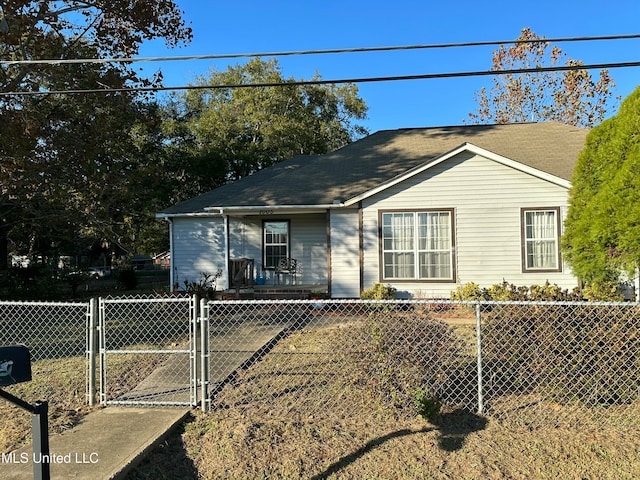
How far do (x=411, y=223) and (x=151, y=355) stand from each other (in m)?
7.08

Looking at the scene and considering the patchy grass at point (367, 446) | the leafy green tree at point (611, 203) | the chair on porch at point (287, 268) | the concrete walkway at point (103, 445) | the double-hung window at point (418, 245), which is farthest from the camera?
the chair on porch at point (287, 268)

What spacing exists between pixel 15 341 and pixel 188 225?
7.29 metres

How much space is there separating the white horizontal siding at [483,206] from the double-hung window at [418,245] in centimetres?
20

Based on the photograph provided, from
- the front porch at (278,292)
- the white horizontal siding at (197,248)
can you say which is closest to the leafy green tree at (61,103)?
the white horizontal siding at (197,248)

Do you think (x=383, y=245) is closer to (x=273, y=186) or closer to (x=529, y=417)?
(x=273, y=186)

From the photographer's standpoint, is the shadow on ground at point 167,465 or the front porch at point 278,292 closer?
the shadow on ground at point 167,465

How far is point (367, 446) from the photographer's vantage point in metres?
4.23

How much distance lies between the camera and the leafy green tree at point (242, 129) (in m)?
29.7

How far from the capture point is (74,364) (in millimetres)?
7227

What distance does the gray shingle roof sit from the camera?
1382cm

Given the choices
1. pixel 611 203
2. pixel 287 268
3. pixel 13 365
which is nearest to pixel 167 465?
pixel 13 365

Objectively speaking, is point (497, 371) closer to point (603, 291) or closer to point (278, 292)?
point (603, 291)

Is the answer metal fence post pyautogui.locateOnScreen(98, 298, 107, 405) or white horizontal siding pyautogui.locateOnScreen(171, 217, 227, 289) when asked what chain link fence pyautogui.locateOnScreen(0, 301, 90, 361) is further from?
white horizontal siding pyautogui.locateOnScreen(171, 217, 227, 289)

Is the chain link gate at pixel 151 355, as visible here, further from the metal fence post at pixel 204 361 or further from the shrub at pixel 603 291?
the shrub at pixel 603 291
